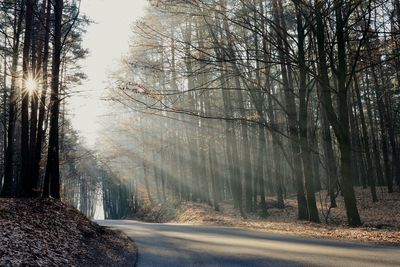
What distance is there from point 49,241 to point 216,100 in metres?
25.9

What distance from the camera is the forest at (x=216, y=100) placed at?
13.4 m

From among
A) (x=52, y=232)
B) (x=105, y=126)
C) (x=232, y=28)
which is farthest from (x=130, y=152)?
(x=52, y=232)

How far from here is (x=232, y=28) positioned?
2323 centimetres

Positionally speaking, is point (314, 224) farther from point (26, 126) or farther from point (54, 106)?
point (26, 126)

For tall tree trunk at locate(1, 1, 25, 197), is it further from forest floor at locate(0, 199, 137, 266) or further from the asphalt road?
the asphalt road

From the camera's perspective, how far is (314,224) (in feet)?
56.6

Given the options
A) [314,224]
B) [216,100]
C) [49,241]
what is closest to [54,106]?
→ [49,241]

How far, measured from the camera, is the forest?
528 inches

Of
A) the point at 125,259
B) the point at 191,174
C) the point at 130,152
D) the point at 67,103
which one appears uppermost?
the point at 67,103

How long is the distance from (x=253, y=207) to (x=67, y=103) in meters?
16.2

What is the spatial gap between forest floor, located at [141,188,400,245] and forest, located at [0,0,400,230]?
0.91m

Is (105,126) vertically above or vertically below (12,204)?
above

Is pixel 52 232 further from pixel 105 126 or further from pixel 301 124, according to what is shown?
pixel 105 126

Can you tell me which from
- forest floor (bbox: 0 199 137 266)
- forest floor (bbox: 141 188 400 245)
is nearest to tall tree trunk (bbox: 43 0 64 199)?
forest floor (bbox: 0 199 137 266)
